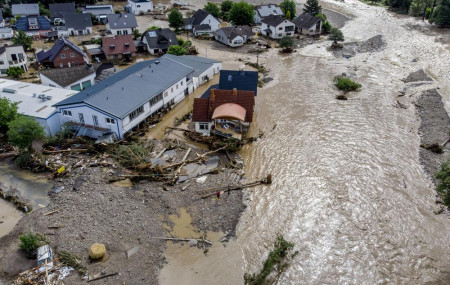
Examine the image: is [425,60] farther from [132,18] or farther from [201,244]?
[132,18]

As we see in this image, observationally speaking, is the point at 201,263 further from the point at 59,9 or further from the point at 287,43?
the point at 59,9

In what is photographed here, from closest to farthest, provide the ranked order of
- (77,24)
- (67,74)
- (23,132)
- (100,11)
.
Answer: (23,132) < (67,74) < (77,24) < (100,11)

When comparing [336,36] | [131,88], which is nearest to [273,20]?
[336,36]

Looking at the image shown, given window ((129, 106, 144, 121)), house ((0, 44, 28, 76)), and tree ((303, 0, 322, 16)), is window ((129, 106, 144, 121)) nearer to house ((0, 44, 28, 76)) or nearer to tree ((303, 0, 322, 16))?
house ((0, 44, 28, 76))

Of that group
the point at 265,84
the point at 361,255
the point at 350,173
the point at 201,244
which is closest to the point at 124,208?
the point at 201,244

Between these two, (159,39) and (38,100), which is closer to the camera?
(38,100)

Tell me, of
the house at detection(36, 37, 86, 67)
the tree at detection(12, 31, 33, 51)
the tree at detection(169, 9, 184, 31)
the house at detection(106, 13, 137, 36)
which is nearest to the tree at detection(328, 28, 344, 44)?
the tree at detection(169, 9, 184, 31)
